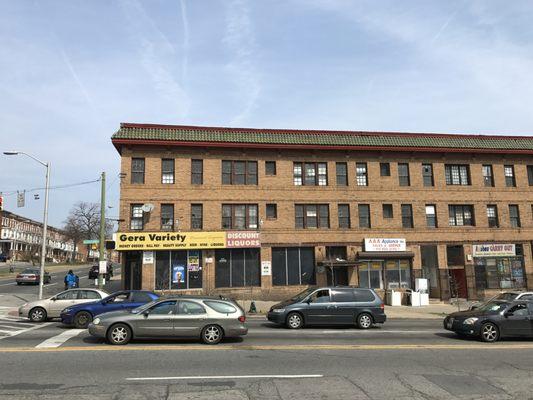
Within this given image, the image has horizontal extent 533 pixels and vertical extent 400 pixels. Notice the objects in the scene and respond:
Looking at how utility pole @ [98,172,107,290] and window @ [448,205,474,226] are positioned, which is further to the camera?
window @ [448,205,474,226]

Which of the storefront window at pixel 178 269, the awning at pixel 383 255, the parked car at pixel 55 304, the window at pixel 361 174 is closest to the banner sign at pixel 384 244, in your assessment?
the awning at pixel 383 255

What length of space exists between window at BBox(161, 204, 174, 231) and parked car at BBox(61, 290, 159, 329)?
35.0ft

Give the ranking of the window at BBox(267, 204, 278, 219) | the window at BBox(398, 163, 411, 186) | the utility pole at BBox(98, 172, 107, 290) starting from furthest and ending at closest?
the window at BBox(398, 163, 411, 186) → the window at BBox(267, 204, 278, 219) → the utility pole at BBox(98, 172, 107, 290)

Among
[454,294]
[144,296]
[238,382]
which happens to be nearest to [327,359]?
[238,382]

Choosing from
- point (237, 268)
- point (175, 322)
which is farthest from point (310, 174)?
point (175, 322)

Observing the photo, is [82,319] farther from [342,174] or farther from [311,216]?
[342,174]

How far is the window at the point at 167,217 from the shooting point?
28.2 m

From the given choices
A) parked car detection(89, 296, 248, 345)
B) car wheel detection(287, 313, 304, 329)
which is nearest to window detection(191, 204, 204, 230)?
car wheel detection(287, 313, 304, 329)

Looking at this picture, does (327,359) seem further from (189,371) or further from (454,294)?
(454,294)

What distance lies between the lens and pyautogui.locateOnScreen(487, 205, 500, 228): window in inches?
1257

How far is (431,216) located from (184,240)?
1674 cm

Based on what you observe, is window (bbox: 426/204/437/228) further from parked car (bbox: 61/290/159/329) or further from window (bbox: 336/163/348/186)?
parked car (bbox: 61/290/159/329)

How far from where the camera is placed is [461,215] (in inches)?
1246

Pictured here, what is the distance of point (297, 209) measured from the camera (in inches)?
1174
